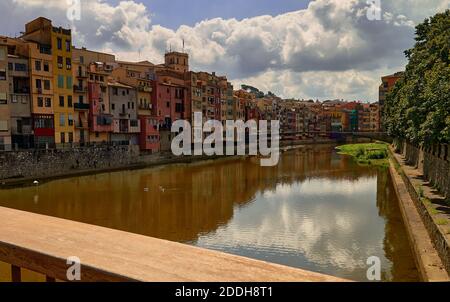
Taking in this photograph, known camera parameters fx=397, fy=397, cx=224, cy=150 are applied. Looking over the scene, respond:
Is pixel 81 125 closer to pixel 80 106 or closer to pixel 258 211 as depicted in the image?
pixel 80 106

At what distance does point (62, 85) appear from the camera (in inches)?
1663

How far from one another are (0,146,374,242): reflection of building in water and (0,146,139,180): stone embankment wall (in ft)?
10.2

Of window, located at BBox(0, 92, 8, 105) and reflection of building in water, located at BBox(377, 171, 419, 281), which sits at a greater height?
window, located at BBox(0, 92, 8, 105)

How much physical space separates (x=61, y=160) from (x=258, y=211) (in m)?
24.5

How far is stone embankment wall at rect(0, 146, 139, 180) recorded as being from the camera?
35.5 m

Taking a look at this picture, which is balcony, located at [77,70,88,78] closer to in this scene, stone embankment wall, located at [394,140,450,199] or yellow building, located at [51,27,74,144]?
yellow building, located at [51,27,74,144]

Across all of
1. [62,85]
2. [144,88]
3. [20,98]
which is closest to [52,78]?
[62,85]

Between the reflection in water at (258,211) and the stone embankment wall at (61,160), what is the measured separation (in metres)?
3.25

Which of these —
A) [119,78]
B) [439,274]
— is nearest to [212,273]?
[439,274]

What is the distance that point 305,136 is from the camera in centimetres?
11788

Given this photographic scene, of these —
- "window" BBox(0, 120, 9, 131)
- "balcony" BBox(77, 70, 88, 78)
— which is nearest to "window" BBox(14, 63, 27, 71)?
"window" BBox(0, 120, 9, 131)

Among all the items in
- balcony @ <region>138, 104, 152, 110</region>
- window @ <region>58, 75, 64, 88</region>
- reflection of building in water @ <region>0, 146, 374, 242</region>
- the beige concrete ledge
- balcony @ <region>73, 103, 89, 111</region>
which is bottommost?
reflection of building in water @ <region>0, 146, 374, 242</region>

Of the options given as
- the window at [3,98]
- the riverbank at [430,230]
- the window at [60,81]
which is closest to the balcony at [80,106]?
the window at [60,81]

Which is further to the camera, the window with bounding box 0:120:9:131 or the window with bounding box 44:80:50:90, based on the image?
the window with bounding box 44:80:50:90
